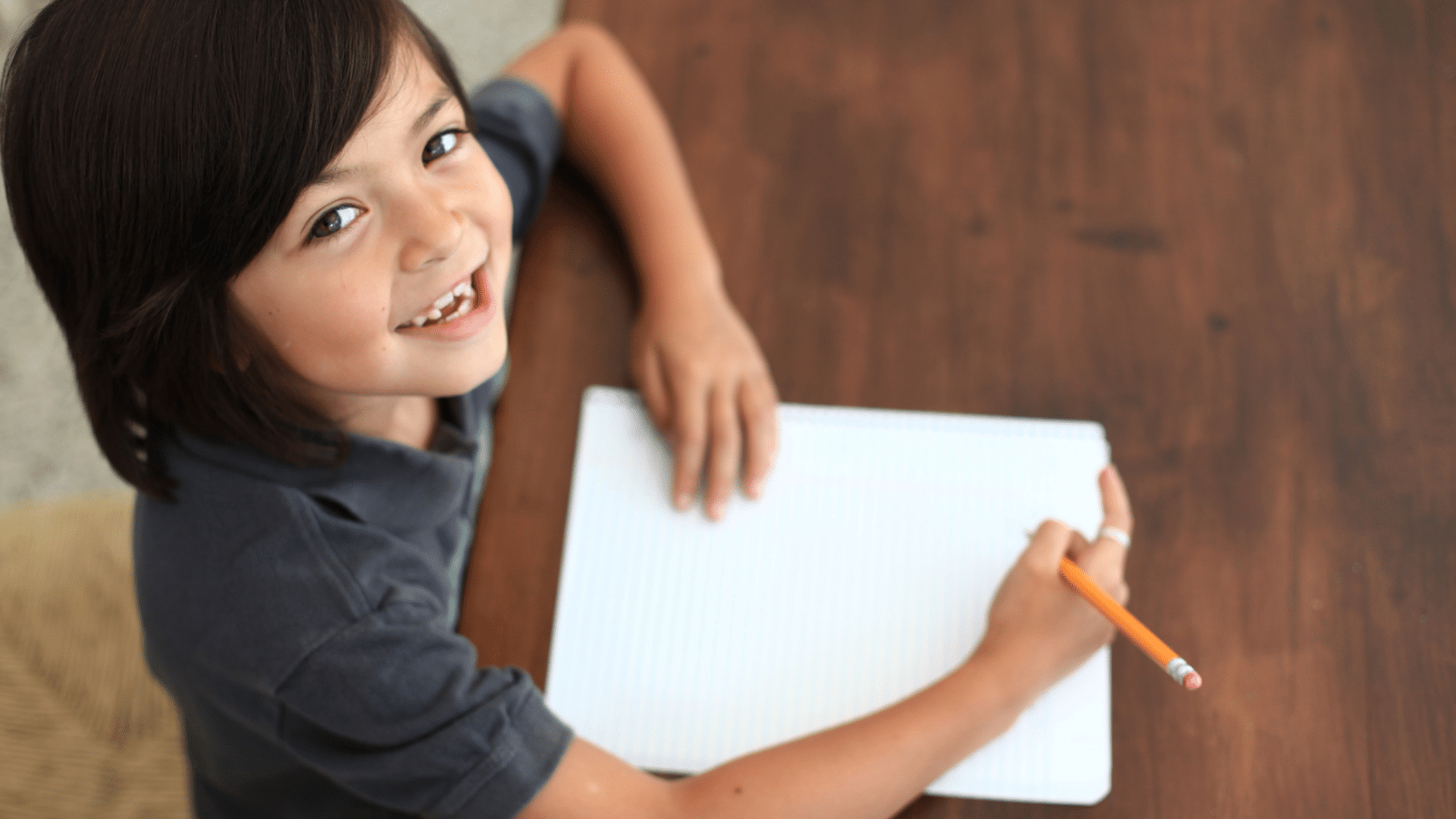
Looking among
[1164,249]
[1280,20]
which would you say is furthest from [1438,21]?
[1164,249]

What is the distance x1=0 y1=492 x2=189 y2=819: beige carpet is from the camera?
2.46 ft

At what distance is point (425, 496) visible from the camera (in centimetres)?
64

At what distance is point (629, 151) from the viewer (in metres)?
0.77

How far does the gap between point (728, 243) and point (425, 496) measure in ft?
0.88

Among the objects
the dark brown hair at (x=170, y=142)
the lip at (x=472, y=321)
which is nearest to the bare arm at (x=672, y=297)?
the lip at (x=472, y=321)

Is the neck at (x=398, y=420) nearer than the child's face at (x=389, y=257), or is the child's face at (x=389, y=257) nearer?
the child's face at (x=389, y=257)

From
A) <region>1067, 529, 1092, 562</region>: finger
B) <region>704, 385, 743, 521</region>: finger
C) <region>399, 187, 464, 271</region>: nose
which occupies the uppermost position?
<region>399, 187, 464, 271</region>: nose

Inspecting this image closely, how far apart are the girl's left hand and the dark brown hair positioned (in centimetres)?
25

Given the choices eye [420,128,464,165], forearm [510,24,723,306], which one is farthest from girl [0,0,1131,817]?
forearm [510,24,723,306]

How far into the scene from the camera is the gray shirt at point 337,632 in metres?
0.54

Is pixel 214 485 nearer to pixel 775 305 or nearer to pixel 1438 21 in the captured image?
pixel 775 305

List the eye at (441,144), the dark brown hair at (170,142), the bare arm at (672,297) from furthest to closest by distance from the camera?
the bare arm at (672,297), the eye at (441,144), the dark brown hair at (170,142)

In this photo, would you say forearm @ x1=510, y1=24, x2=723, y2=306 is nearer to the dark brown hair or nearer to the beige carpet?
the dark brown hair

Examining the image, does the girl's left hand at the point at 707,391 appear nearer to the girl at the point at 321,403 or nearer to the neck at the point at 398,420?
the girl at the point at 321,403
